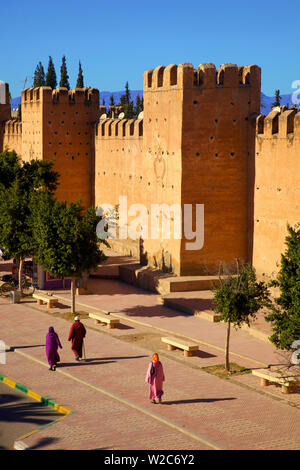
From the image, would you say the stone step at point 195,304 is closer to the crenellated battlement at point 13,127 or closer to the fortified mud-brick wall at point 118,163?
the fortified mud-brick wall at point 118,163

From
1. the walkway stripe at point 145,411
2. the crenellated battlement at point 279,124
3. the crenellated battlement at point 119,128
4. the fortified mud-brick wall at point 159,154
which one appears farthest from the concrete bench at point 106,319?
the crenellated battlement at point 119,128

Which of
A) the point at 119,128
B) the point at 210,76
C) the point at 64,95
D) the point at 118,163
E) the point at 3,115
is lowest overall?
the point at 118,163

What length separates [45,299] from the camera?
24516 millimetres

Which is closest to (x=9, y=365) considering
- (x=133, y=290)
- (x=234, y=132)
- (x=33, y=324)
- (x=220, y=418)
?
(x=33, y=324)

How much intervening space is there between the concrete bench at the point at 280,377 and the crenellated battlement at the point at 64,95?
68.9 ft

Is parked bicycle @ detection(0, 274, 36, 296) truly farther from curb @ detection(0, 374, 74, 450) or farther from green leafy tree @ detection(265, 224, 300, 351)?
green leafy tree @ detection(265, 224, 300, 351)

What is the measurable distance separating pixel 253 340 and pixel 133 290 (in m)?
7.54

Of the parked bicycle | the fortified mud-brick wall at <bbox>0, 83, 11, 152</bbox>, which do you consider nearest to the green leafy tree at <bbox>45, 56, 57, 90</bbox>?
the fortified mud-brick wall at <bbox>0, 83, 11, 152</bbox>

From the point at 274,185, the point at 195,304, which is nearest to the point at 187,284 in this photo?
the point at 195,304

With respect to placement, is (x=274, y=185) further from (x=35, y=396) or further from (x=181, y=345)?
(x=35, y=396)

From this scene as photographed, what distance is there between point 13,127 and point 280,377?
2801cm

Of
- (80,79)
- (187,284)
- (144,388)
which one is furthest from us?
(80,79)

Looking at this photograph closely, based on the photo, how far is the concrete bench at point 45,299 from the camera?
24.4m

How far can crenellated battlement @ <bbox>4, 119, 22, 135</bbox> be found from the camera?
39922 millimetres
